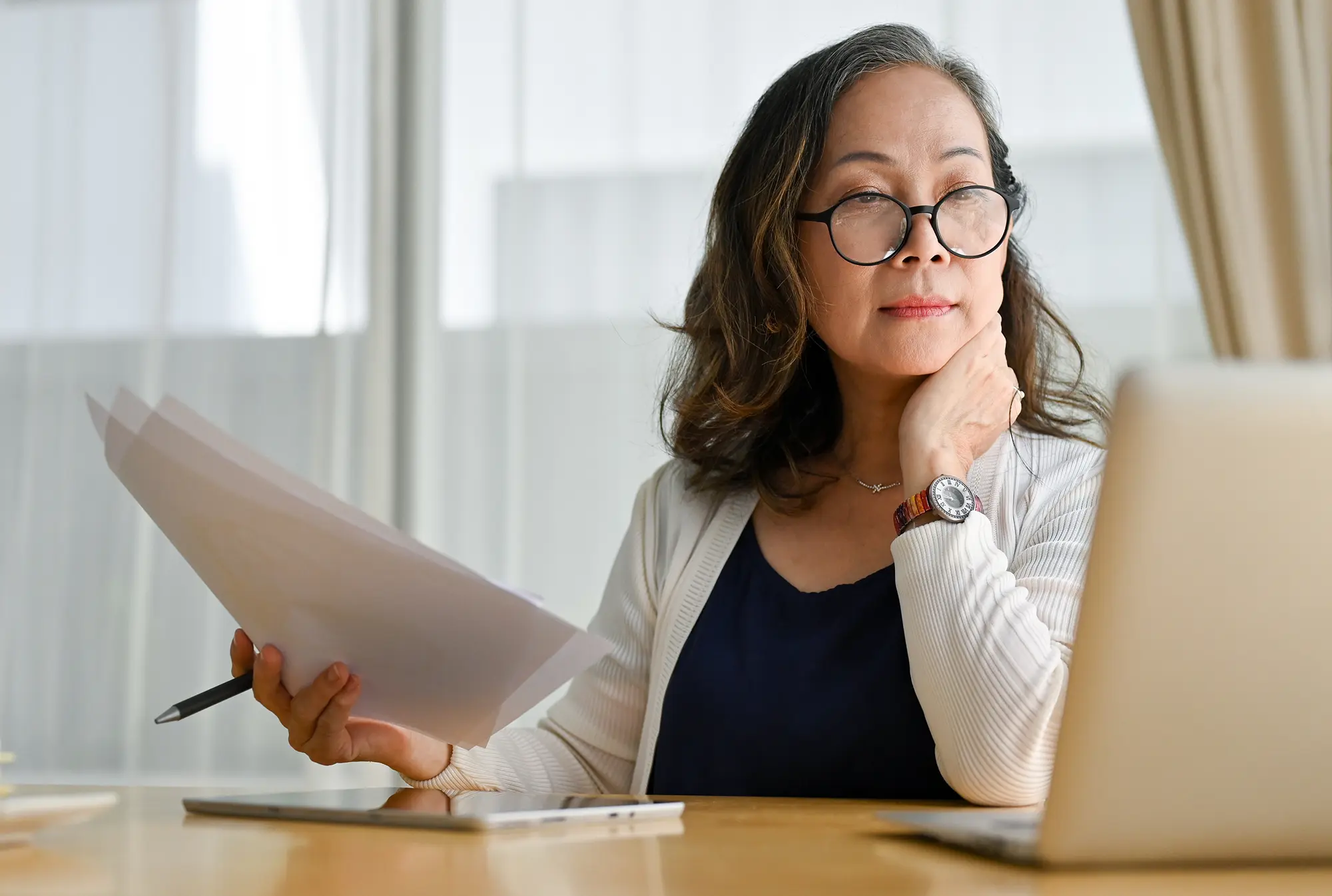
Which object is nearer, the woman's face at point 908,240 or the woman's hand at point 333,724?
the woman's hand at point 333,724

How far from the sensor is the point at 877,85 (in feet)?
4.67

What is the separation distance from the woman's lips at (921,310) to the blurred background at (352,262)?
4.69 ft

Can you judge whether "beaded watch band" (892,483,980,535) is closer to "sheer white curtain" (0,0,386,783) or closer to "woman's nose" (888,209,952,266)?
"woman's nose" (888,209,952,266)

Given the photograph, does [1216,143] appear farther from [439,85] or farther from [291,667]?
[291,667]

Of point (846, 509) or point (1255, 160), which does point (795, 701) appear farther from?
point (1255, 160)

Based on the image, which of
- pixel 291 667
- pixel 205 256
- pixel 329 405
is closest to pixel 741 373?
pixel 291 667

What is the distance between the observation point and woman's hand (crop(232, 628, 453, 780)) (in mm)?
1046

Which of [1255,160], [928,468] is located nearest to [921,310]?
[928,468]

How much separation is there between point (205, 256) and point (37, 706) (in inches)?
47.6

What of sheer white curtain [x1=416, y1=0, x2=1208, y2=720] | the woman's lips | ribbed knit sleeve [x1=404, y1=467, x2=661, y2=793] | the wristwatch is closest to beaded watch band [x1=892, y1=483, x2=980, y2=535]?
the wristwatch

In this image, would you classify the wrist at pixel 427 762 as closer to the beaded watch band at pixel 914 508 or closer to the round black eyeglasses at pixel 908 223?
the beaded watch band at pixel 914 508

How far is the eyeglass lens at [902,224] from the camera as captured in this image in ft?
4.46

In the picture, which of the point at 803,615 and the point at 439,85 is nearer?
the point at 803,615

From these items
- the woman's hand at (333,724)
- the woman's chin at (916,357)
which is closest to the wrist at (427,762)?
the woman's hand at (333,724)
